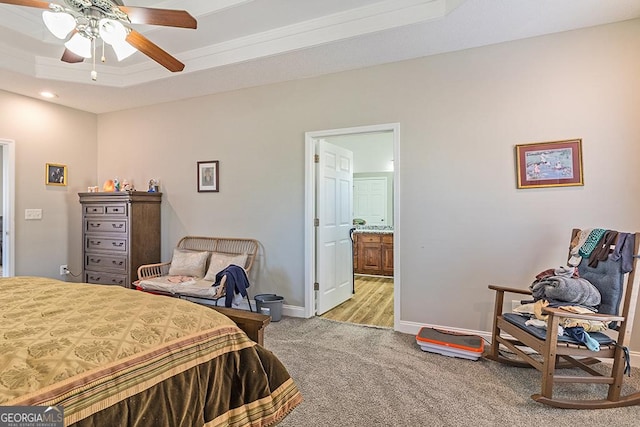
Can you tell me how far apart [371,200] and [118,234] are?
14.8ft

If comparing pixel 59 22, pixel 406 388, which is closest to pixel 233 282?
pixel 406 388

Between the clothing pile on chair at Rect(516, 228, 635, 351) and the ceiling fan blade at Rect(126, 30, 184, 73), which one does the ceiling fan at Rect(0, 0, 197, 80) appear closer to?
the ceiling fan blade at Rect(126, 30, 184, 73)

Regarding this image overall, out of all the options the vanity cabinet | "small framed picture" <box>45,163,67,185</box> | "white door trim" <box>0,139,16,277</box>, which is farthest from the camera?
the vanity cabinet

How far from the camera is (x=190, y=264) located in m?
3.79

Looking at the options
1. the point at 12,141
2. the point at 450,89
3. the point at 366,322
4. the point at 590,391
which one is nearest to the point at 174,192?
the point at 12,141

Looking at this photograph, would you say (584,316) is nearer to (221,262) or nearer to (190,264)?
(221,262)

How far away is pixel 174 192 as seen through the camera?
435 cm

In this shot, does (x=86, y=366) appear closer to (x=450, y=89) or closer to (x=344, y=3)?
(x=344, y=3)

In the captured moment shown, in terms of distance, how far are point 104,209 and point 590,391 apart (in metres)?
4.95

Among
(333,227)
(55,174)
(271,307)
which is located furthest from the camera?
(55,174)

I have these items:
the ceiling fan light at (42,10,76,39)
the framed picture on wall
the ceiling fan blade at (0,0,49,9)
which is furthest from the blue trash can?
the ceiling fan blade at (0,0,49,9)

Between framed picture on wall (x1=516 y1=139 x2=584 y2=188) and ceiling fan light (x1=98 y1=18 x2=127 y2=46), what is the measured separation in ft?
9.65

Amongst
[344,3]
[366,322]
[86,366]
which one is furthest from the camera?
[366,322]

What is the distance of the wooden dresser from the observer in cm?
399
